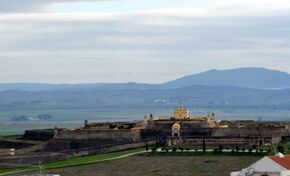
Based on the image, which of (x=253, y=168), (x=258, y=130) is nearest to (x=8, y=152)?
(x=258, y=130)

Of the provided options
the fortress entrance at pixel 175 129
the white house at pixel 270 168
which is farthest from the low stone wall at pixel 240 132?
the white house at pixel 270 168

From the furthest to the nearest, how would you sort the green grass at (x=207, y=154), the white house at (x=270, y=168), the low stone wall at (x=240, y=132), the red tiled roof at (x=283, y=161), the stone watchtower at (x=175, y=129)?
the stone watchtower at (x=175, y=129) < the low stone wall at (x=240, y=132) < the green grass at (x=207, y=154) < the red tiled roof at (x=283, y=161) < the white house at (x=270, y=168)

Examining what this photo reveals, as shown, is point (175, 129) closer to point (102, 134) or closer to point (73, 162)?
point (102, 134)

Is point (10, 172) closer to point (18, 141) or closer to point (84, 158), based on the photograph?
point (84, 158)

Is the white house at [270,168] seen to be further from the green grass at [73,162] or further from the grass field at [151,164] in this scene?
the green grass at [73,162]

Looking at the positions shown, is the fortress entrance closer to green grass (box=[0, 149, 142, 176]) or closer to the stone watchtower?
the stone watchtower

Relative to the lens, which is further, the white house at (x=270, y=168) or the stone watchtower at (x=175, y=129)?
the stone watchtower at (x=175, y=129)

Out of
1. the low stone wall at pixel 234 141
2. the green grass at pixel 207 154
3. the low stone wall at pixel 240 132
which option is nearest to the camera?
the green grass at pixel 207 154

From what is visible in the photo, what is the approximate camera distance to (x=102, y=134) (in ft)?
290

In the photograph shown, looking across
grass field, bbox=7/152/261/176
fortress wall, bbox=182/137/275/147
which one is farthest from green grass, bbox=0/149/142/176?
fortress wall, bbox=182/137/275/147

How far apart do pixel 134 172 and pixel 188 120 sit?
70.6 feet

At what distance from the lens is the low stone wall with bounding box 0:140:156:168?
8062 centimetres

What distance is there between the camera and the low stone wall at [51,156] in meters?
80.6

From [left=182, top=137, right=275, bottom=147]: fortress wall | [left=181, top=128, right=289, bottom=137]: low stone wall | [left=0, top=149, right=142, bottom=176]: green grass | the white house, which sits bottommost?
the white house
